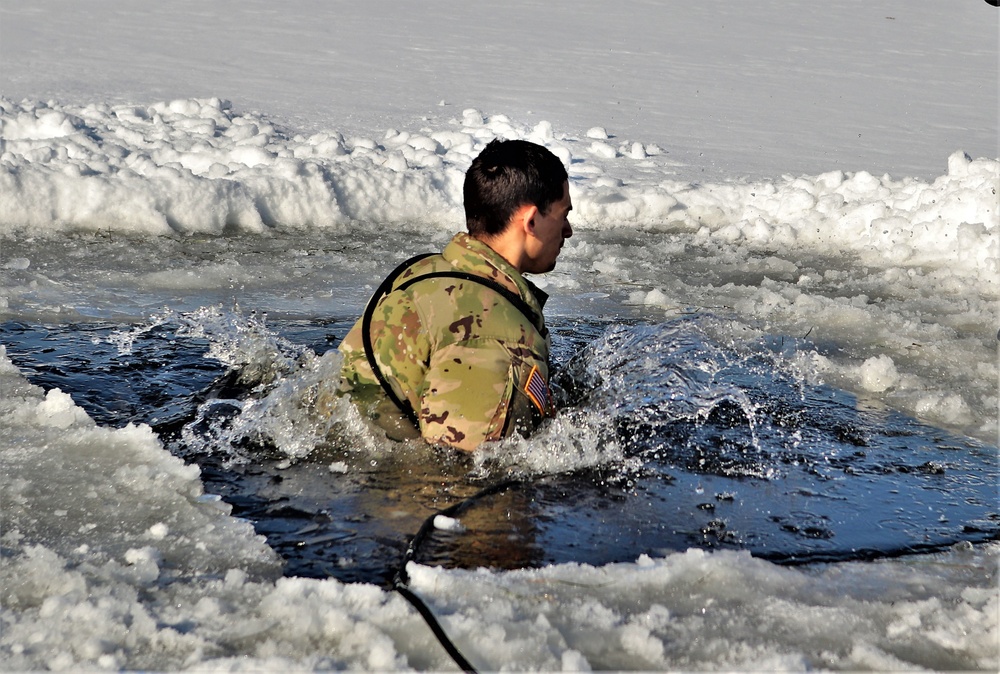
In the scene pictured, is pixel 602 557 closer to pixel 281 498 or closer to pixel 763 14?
pixel 281 498

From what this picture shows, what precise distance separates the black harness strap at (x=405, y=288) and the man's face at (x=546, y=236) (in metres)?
0.23

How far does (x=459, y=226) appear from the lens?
28.9 ft

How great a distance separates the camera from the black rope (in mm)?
2938

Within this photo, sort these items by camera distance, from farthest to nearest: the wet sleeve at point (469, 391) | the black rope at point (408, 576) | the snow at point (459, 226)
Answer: the wet sleeve at point (469, 391) < the snow at point (459, 226) < the black rope at point (408, 576)

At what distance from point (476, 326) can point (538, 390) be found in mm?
337

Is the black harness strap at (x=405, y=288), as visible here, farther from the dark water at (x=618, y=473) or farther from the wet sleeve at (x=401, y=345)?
the dark water at (x=618, y=473)

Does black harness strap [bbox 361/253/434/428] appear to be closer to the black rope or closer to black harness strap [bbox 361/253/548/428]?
black harness strap [bbox 361/253/548/428]

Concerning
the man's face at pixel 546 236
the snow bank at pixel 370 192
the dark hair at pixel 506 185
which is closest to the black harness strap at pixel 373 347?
the dark hair at pixel 506 185

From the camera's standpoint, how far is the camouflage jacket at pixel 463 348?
4.04 meters

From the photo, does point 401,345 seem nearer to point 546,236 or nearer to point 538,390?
point 538,390

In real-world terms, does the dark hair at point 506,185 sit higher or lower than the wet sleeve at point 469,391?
higher

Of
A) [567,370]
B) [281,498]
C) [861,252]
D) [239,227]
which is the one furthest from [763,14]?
[281,498]

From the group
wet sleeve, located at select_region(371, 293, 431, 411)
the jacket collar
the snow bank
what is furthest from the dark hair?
the snow bank

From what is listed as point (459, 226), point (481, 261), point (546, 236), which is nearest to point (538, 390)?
point (481, 261)
